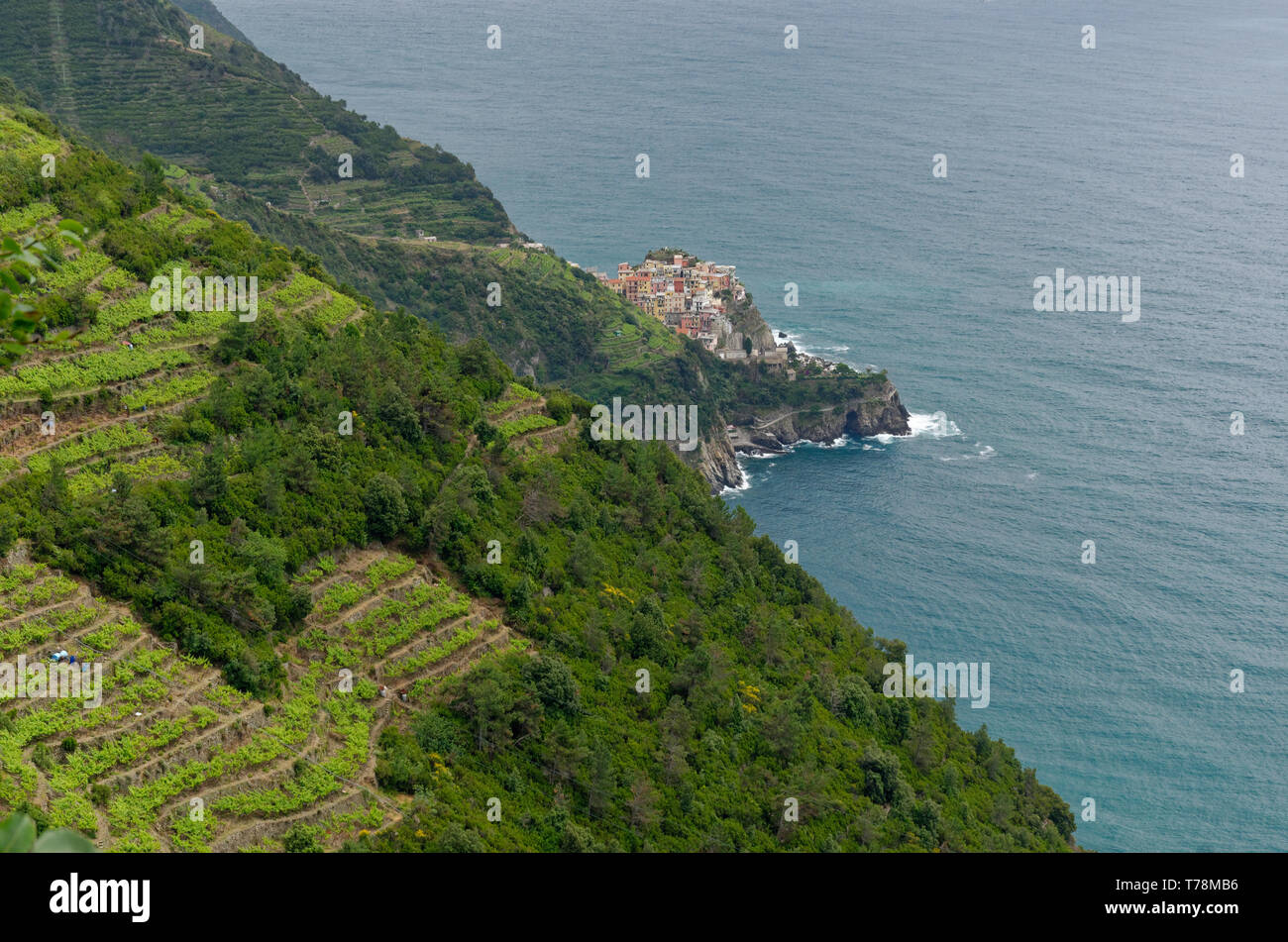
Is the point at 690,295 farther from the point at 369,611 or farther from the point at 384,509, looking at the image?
the point at 369,611

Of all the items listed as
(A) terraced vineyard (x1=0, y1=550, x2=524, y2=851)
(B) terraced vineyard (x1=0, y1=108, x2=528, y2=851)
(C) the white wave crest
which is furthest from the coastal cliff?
(A) terraced vineyard (x1=0, y1=550, x2=524, y2=851)

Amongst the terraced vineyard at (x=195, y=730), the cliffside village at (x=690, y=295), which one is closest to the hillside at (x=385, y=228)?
the cliffside village at (x=690, y=295)

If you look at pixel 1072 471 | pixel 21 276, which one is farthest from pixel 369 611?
pixel 1072 471

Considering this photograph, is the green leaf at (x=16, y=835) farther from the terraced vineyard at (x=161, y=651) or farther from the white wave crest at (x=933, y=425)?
the white wave crest at (x=933, y=425)

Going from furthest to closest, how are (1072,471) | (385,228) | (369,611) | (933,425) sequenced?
(385,228), (933,425), (1072,471), (369,611)

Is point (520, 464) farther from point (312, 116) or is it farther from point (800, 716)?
point (312, 116)

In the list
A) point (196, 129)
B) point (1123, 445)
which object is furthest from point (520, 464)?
point (196, 129)

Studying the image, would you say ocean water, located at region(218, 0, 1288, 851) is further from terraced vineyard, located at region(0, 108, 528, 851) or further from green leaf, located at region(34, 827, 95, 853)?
green leaf, located at region(34, 827, 95, 853)
